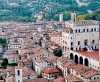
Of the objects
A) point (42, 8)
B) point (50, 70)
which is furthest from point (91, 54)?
point (42, 8)

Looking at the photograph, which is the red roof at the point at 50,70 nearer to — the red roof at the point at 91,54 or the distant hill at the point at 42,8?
the red roof at the point at 91,54

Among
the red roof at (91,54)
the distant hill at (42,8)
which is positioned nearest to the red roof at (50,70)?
the red roof at (91,54)

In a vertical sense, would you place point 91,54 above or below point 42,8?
above

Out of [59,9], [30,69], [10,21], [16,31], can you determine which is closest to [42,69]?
[30,69]

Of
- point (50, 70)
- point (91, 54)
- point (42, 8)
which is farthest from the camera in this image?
point (42, 8)

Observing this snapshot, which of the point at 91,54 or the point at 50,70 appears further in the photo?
the point at 91,54

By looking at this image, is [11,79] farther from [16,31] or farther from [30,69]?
[16,31]

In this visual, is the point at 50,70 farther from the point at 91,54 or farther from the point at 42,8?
the point at 42,8

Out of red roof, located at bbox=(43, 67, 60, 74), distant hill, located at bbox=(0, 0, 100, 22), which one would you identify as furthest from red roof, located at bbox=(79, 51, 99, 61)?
distant hill, located at bbox=(0, 0, 100, 22)
